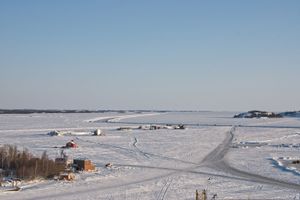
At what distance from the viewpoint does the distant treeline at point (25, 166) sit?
1909 cm

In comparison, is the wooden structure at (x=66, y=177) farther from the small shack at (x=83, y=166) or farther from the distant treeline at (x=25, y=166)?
the small shack at (x=83, y=166)

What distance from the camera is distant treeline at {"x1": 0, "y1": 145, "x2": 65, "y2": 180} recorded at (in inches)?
752

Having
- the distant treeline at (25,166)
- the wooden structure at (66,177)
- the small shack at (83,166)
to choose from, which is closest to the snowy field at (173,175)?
the wooden structure at (66,177)

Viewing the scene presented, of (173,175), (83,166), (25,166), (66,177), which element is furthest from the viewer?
(83,166)

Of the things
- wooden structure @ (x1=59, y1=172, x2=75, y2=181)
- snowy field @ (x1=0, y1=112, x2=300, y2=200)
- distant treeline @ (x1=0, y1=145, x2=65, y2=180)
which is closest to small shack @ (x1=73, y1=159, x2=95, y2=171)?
snowy field @ (x1=0, y1=112, x2=300, y2=200)

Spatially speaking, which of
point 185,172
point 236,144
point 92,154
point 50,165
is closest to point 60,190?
point 50,165

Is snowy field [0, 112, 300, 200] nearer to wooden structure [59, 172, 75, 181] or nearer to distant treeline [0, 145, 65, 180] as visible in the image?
wooden structure [59, 172, 75, 181]

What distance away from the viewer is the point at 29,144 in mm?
34031

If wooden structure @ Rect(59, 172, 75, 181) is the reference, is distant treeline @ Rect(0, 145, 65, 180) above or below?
above

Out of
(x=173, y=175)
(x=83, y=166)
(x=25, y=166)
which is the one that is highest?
(x=25, y=166)

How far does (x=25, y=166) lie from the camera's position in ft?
64.8

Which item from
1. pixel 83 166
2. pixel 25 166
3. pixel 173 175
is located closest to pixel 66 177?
pixel 25 166

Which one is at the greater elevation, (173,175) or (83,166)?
(83,166)

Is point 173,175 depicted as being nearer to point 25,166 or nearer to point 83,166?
point 83,166
